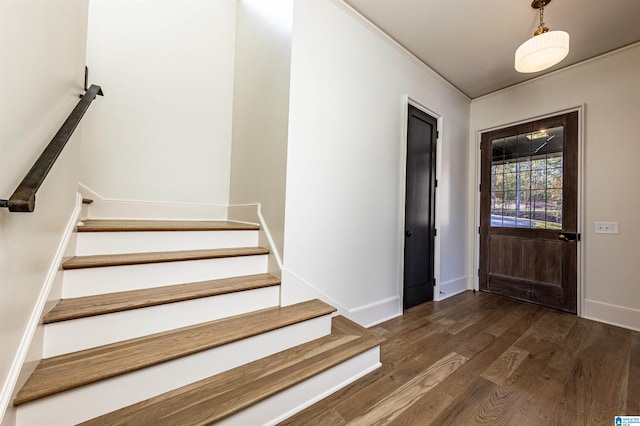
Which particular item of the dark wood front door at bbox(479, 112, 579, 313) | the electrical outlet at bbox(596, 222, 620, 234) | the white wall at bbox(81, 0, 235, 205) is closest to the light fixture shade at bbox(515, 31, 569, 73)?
the dark wood front door at bbox(479, 112, 579, 313)

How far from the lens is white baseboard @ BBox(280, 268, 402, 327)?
1.90 metres

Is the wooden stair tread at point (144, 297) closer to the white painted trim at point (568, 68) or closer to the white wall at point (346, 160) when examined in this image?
the white wall at point (346, 160)

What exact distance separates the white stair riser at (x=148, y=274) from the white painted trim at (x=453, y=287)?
2.60m

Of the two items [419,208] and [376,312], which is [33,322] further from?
[419,208]

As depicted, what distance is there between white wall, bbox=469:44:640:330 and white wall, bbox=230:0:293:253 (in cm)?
343

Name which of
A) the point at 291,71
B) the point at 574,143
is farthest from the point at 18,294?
the point at 574,143

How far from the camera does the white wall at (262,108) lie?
200 centimetres

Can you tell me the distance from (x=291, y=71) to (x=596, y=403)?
9.70 ft

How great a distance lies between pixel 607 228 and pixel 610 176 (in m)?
0.56

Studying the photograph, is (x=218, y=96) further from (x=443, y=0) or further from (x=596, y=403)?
(x=596, y=403)

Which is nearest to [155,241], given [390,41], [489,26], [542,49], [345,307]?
[345,307]

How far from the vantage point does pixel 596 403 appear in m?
1.50

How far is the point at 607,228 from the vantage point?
272cm

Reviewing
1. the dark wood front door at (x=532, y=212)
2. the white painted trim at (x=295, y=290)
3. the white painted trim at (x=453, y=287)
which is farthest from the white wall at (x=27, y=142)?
the dark wood front door at (x=532, y=212)
